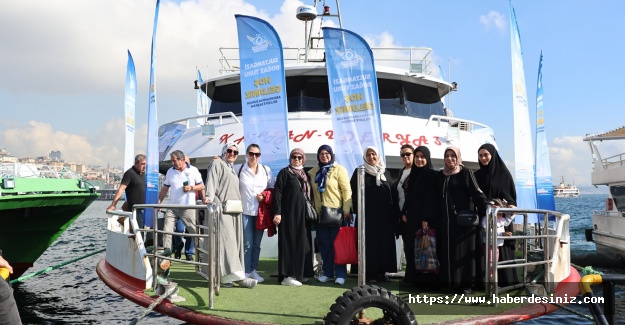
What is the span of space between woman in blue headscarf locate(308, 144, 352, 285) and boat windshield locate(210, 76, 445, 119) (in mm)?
3746

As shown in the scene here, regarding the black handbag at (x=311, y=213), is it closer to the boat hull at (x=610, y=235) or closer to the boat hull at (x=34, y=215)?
the boat hull at (x=34, y=215)

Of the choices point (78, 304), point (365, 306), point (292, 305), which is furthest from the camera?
point (78, 304)

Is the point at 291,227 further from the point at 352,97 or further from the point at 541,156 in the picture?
the point at 541,156

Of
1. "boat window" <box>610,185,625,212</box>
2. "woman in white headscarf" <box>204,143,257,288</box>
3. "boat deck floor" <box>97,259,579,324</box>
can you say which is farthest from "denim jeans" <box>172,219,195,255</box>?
"boat window" <box>610,185,625,212</box>

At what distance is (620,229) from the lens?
1538 centimetres

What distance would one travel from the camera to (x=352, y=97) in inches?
339

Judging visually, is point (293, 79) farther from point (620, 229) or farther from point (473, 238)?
point (620, 229)

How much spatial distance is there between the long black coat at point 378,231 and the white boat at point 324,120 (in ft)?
8.16

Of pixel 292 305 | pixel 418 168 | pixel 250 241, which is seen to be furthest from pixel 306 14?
pixel 292 305

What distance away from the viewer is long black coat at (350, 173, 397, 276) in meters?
5.85

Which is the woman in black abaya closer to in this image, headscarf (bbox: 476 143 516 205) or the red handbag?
headscarf (bbox: 476 143 516 205)

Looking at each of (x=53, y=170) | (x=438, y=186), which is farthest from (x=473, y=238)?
(x=53, y=170)

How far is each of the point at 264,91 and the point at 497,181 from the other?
176 inches

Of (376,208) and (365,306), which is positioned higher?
(376,208)
